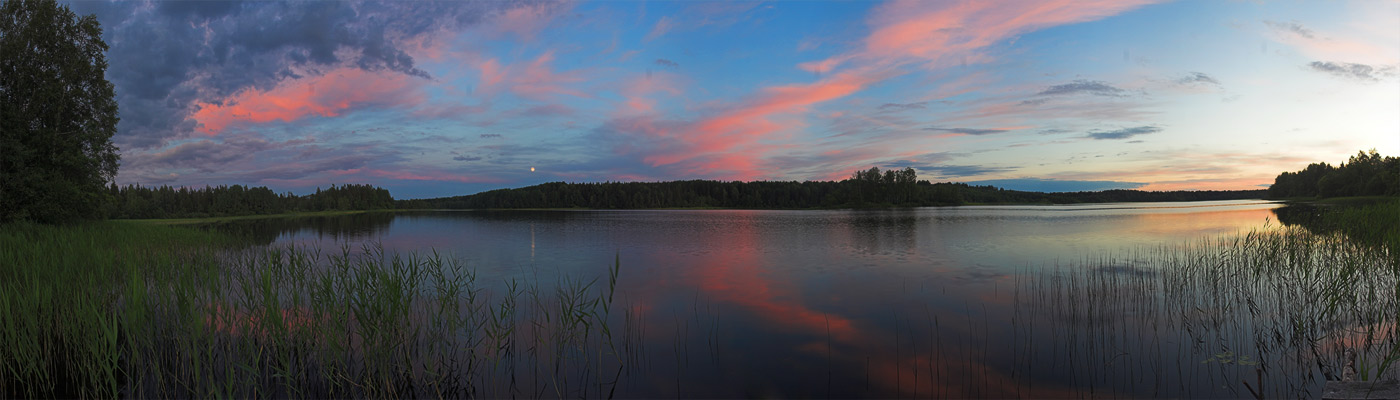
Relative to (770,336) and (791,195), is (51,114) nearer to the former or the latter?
(770,336)

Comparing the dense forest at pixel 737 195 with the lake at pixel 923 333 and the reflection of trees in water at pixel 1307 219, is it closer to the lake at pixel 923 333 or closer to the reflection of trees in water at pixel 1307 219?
the reflection of trees in water at pixel 1307 219

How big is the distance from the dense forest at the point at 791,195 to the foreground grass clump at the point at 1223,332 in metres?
122

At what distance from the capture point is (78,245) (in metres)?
15.8

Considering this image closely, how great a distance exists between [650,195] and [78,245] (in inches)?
6163

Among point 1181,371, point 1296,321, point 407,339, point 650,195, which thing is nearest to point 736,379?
point 407,339

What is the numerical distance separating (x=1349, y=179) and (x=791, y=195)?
4378 inches

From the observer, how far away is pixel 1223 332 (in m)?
10.0

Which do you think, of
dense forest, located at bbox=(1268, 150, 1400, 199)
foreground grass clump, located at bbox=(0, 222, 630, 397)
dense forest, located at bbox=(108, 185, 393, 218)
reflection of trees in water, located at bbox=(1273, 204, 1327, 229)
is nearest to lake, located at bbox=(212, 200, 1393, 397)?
foreground grass clump, located at bbox=(0, 222, 630, 397)

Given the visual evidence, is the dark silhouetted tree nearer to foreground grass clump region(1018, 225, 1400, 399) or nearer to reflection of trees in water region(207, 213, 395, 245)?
reflection of trees in water region(207, 213, 395, 245)

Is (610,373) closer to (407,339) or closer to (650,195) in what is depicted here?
(407,339)

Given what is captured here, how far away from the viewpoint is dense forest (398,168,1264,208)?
134 metres

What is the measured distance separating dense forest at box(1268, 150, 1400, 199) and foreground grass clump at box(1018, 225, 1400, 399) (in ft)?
269

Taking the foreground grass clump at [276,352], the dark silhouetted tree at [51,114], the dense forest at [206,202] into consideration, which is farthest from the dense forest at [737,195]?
the foreground grass clump at [276,352]

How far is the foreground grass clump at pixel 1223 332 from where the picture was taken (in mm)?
7844
